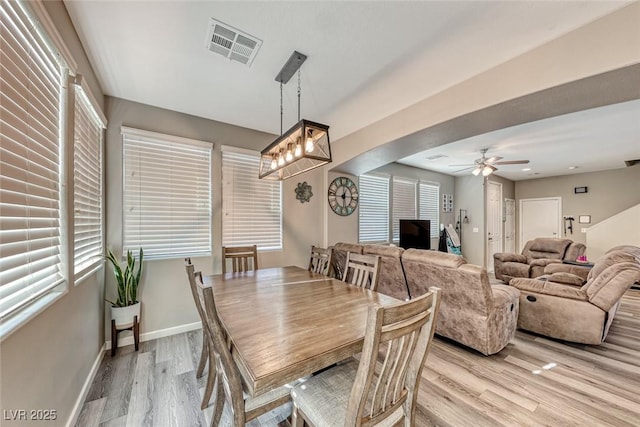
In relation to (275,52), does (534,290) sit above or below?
below

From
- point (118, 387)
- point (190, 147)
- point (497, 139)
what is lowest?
point (118, 387)

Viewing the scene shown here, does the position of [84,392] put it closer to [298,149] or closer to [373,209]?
[298,149]

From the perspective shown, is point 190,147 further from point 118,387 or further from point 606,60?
point 606,60

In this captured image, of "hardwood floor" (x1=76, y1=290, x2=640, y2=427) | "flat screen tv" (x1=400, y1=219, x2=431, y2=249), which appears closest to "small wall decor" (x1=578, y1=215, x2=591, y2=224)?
"flat screen tv" (x1=400, y1=219, x2=431, y2=249)

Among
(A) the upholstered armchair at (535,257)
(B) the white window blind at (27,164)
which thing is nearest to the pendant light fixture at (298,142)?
(B) the white window blind at (27,164)

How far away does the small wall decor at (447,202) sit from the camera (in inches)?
263

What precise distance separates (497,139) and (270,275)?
4.15 meters

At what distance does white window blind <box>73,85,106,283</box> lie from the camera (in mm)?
1915

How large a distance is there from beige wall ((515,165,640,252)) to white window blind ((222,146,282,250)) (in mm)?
8259

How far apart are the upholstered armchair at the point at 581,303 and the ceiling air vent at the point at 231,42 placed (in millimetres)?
3978

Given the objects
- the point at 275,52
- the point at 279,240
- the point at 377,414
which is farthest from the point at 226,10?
the point at 279,240

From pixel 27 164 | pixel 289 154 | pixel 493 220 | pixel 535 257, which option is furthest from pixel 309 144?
pixel 493 220

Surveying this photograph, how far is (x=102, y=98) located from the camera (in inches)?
103

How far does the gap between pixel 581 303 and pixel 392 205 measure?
3388mm
